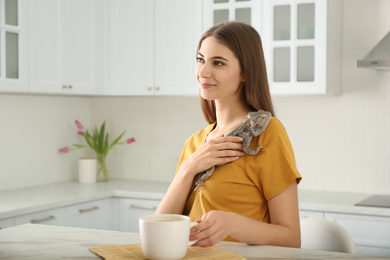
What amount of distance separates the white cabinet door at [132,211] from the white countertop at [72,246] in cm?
197

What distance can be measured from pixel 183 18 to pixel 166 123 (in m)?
0.82

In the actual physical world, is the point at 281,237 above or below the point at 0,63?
below

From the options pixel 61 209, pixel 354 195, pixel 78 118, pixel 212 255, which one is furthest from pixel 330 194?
pixel 212 255

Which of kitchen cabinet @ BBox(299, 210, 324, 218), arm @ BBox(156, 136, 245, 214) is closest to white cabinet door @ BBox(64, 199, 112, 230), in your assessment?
kitchen cabinet @ BBox(299, 210, 324, 218)

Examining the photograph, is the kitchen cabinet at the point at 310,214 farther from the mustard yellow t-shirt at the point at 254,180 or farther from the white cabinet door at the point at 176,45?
the mustard yellow t-shirt at the point at 254,180

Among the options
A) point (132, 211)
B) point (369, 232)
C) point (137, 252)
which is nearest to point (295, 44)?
point (369, 232)

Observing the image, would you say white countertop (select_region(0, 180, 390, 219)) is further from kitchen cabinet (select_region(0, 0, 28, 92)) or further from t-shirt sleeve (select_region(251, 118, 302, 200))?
t-shirt sleeve (select_region(251, 118, 302, 200))

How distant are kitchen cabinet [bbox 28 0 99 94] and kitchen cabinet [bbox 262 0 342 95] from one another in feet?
4.03

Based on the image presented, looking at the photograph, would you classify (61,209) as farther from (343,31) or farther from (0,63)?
(343,31)

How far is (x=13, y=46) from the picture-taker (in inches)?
130

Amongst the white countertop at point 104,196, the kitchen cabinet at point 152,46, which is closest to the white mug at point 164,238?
the white countertop at point 104,196

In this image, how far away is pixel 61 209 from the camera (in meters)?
3.25

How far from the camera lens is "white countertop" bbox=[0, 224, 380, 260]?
4.20 ft

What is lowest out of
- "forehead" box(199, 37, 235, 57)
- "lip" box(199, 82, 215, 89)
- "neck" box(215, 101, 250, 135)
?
"neck" box(215, 101, 250, 135)
